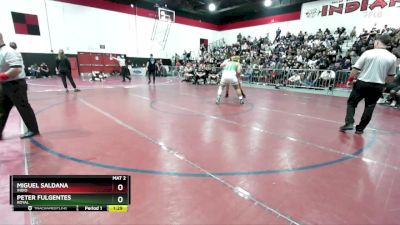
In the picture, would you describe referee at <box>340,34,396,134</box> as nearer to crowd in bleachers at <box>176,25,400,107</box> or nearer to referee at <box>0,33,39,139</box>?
crowd in bleachers at <box>176,25,400,107</box>

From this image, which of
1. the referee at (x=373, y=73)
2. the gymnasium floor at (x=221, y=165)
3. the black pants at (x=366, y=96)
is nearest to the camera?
the gymnasium floor at (x=221, y=165)

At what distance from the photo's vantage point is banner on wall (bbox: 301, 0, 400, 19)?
15.0 m

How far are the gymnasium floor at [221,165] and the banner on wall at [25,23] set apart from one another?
1466 cm

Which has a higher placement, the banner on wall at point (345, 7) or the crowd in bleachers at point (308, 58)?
the banner on wall at point (345, 7)

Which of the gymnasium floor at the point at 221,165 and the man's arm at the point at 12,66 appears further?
the man's arm at the point at 12,66

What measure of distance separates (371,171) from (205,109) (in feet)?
13.7

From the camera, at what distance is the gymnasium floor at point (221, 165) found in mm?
1937

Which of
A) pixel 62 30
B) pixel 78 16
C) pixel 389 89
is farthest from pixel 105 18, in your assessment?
pixel 389 89

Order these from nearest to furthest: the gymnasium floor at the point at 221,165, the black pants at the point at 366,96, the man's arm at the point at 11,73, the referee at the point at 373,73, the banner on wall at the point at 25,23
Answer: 1. the gymnasium floor at the point at 221,165
2. the man's arm at the point at 11,73
3. the referee at the point at 373,73
4. the black pants at the point at 366,96
5. the banner on wall at the point at 25,23
